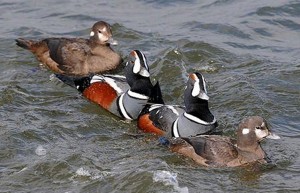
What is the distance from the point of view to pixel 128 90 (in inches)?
489

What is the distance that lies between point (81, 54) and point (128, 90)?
1.98m

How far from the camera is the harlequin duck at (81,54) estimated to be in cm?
1404

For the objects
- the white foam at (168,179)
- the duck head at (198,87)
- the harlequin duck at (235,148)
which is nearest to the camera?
the white foam at (168,179)

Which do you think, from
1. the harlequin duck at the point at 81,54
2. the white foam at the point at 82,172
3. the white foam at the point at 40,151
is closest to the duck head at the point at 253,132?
the white foam at the point at 82,172

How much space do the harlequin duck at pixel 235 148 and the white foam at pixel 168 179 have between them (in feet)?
2.15

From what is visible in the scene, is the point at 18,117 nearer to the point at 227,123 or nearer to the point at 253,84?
the point at 227,123

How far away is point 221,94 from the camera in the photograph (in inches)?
505

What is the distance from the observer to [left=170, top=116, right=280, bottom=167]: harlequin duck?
10.1 metres

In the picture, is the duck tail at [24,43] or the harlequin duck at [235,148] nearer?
the harlequin duck at [235,148]

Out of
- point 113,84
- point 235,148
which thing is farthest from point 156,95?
point 235,148

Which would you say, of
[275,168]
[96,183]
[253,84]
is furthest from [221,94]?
[96,183]

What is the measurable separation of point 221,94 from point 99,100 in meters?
1.98

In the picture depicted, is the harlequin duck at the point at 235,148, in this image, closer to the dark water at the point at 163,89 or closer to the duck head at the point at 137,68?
the dark water at the point at 163,89

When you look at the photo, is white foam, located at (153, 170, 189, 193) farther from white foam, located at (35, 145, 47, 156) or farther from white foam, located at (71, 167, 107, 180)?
white foam, located at (35, 145, 47, 156)
